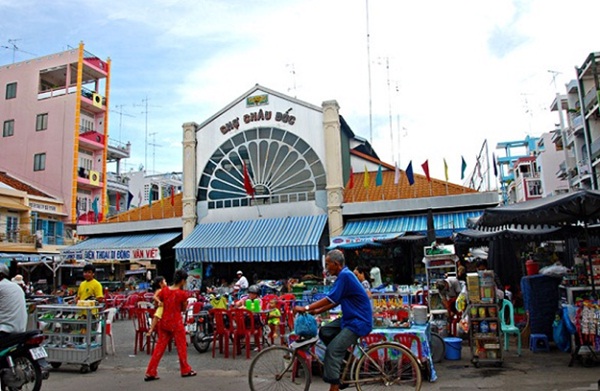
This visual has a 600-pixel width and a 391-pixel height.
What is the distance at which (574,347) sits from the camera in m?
7.14

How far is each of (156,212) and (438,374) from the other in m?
20.5

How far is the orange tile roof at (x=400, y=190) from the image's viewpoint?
1991cm

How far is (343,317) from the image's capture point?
5.23 m

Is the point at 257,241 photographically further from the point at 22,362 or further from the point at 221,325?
the point at 22,362

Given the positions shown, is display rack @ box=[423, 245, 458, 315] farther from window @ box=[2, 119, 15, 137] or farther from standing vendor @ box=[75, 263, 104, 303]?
window @ box=[2, 119, 15, 137]

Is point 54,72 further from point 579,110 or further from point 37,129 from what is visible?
point 579,110

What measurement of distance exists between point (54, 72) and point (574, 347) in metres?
37.4

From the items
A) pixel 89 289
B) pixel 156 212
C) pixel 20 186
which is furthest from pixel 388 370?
pixel 20 186

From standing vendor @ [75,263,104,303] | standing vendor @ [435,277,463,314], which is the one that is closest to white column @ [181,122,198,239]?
standing vendor @ [75,263,104,303]

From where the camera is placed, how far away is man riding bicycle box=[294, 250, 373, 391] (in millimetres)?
5078

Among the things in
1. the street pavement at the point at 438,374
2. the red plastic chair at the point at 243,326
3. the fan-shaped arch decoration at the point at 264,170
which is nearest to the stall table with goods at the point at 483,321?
the street pavement at the point at 438,374

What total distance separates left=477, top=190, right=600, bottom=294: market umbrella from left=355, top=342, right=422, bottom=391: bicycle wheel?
11.5ft

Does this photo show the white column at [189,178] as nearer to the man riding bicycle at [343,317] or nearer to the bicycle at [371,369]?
the bicycle at [371,369]

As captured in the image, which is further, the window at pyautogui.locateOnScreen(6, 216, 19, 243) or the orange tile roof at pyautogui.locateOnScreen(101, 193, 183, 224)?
the window at pyautogui.locateOnScreen(6, 216, 19, 243)
